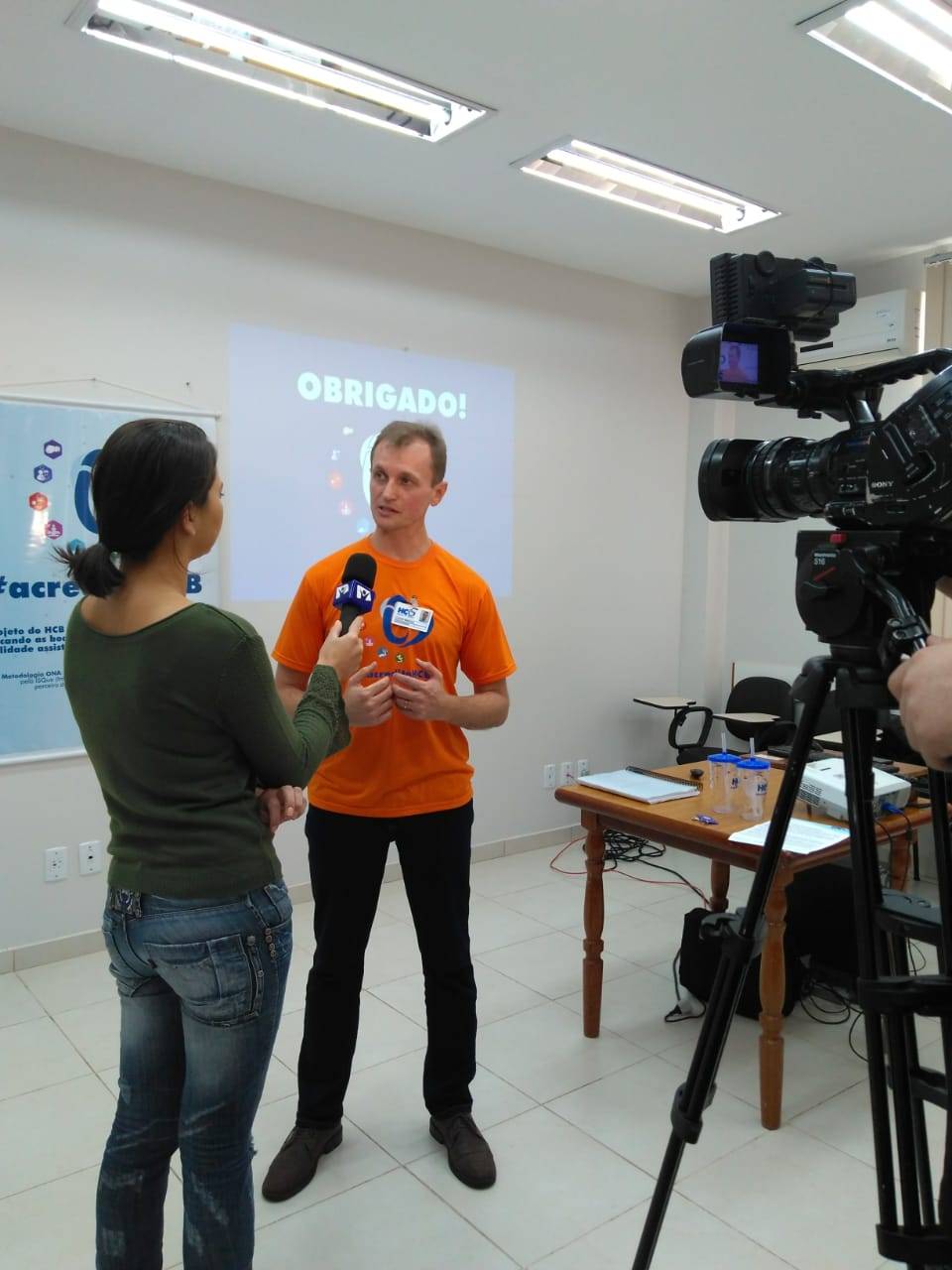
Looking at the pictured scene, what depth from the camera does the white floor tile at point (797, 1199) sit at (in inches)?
71.8

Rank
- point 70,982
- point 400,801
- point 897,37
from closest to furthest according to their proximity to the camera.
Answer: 1. point 400,801
2. point 897,37
3. point 70,982

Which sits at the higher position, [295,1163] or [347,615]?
[347,615]

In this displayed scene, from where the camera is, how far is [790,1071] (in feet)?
8.25

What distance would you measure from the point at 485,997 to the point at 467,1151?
92 cm

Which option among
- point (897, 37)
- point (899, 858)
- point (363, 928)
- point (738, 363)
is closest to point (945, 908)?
point (738, 363)

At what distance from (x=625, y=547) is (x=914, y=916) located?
3977mm

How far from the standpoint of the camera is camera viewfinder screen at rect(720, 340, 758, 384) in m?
1.23

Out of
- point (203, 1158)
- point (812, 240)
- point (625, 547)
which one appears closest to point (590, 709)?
point (625, 547)

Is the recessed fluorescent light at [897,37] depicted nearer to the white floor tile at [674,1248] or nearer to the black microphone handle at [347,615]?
the black microphone handle at [347,615]

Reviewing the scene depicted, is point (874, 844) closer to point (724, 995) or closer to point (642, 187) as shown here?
point (724, 995)

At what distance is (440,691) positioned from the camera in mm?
1860

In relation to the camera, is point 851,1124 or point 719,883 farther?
point 719,883

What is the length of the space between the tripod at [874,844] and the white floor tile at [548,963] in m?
1.94

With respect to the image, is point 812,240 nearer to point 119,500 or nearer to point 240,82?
point 240,82
